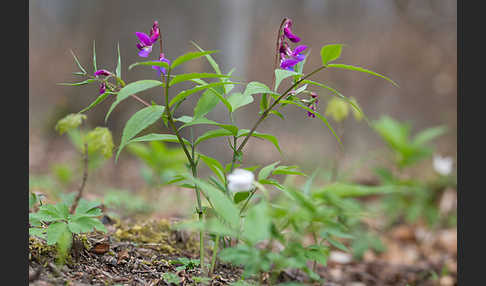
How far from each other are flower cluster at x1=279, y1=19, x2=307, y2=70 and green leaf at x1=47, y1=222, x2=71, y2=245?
0.96 metres

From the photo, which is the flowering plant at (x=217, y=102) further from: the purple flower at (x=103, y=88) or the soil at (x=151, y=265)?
the soil at (x=151, y=265)

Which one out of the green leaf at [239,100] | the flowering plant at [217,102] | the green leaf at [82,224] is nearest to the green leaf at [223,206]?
the flowering plant at [217,102]

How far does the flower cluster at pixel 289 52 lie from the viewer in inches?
57.4

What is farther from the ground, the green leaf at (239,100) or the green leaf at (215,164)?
the green leaf at (239,100)

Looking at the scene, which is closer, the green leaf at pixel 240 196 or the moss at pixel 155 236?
the green leaf at pixel 240 196

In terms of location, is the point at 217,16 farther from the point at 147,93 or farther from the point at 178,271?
the point at 178,271

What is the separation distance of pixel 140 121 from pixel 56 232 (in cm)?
52

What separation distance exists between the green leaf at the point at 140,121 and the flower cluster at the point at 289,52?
478 millimetres

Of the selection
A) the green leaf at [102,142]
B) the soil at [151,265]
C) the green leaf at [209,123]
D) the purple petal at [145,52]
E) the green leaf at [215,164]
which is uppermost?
the purple petal at [145,52]

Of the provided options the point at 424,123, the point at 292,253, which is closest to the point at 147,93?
the point at 292,253

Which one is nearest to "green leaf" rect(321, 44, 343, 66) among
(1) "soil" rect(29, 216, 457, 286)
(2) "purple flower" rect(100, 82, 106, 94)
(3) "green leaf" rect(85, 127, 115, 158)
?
(2) "purple flower" rect(100, 82, 106, 94)

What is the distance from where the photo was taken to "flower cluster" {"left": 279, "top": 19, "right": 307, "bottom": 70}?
1457 mm

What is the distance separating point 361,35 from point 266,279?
8342mm

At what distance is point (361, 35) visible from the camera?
9.20m
